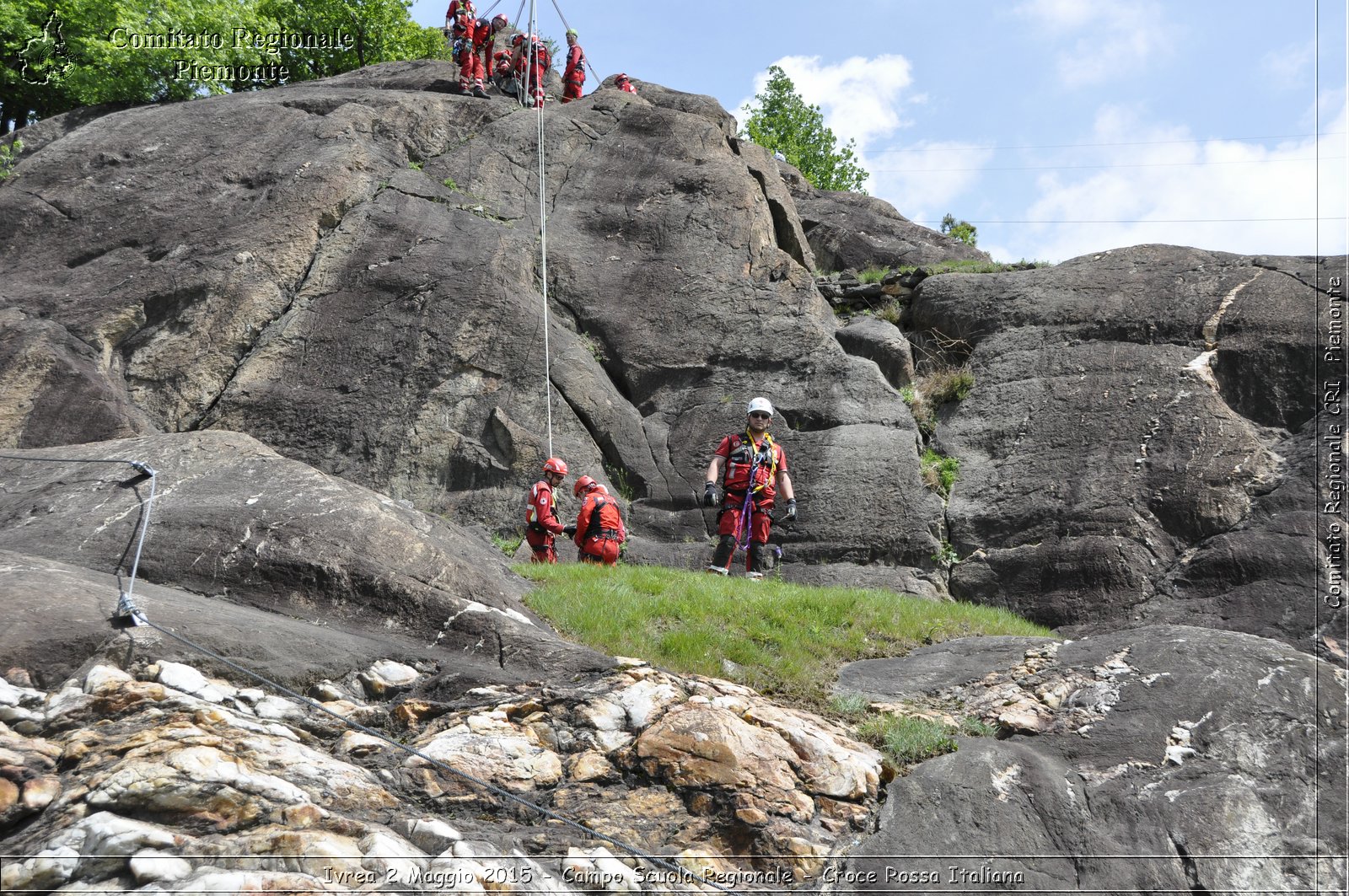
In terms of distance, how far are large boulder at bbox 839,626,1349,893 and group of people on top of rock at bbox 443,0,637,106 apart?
1715 cm

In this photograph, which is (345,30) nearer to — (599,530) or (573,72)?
(573,72)

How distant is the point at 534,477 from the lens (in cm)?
1514

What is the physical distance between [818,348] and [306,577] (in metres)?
10.1

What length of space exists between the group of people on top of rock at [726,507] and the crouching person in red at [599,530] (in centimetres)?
1

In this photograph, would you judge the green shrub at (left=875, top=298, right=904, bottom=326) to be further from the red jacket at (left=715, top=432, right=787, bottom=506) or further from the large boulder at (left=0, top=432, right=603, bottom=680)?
the large boulder at (left=0, top=432, right=603, bottom=680)

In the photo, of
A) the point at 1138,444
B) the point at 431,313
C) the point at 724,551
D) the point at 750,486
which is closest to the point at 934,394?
the point at 1138,444

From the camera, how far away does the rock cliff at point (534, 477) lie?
668 cm

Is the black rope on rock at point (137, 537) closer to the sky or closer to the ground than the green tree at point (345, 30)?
closer to the ground

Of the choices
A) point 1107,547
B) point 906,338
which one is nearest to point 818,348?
point 906,338

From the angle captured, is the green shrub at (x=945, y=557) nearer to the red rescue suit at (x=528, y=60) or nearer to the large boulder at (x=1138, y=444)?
the large boulder at (x=1138, y=444)

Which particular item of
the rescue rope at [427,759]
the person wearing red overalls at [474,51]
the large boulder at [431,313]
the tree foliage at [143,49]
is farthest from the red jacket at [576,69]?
the rescue rope at [427,759]

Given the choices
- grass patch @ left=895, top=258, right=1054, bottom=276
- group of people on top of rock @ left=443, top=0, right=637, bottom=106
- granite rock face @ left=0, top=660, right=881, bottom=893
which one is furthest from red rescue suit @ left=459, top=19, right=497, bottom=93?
granite rock face @ left=0, top=660, right=881, bottom=893

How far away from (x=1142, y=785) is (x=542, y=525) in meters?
8.06

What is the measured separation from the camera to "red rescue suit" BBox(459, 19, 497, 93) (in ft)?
75.6
